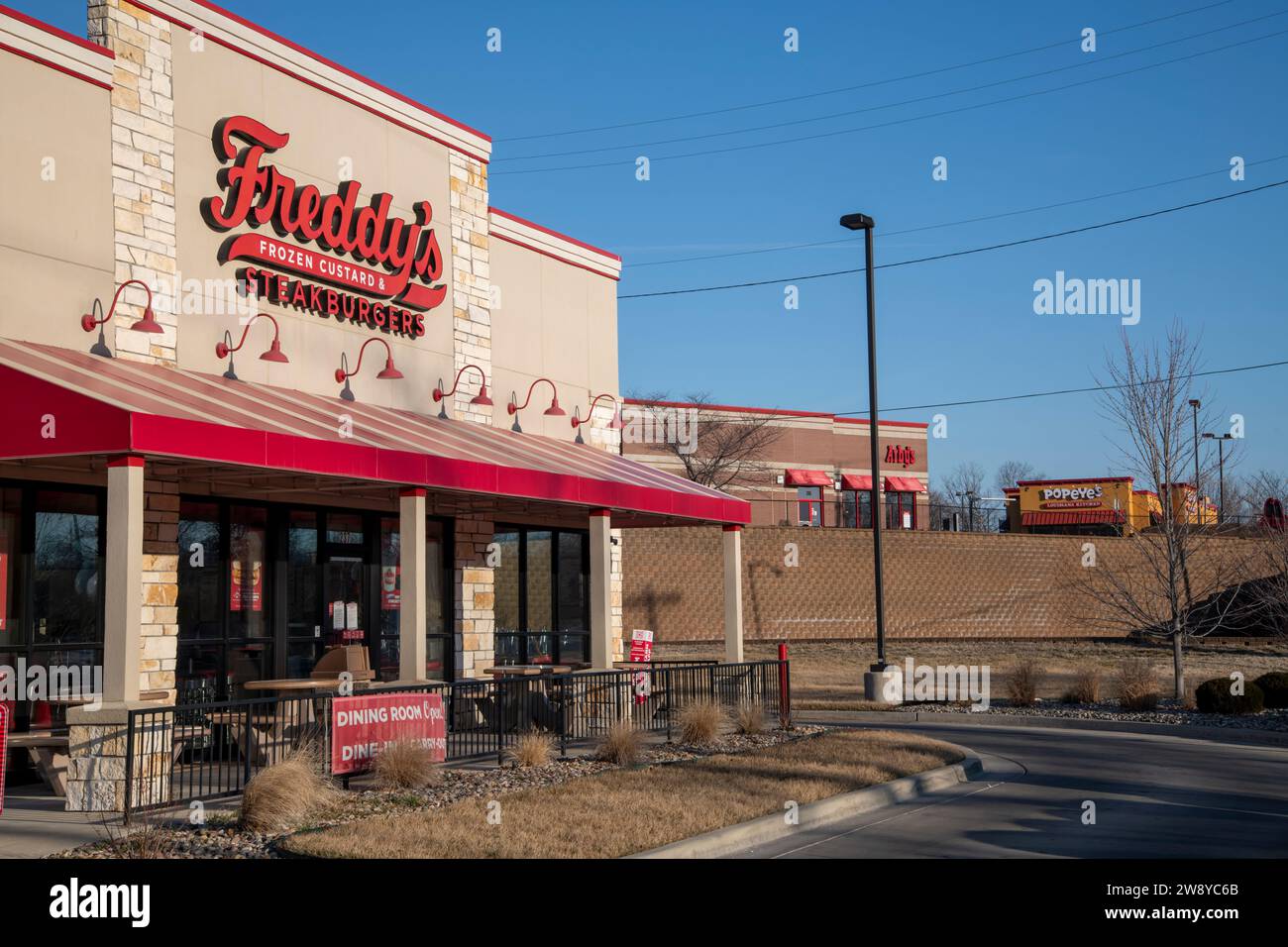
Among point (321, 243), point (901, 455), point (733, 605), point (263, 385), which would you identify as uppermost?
point (901, 455)

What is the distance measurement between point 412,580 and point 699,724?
4.26 meters

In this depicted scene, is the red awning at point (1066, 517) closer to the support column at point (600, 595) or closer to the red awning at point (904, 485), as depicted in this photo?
the red awning at point (904, 485)

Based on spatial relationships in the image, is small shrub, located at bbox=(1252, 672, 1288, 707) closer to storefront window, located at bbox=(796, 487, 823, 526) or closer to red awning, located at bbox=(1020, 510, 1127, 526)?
red awning, located at bbox=(1020, 510, 1127, 526)

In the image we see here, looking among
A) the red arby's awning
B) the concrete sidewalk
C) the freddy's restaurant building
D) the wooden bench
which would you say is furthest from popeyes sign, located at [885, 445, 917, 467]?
the concrete sidewalk

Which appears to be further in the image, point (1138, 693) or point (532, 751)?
point (1138, 693)

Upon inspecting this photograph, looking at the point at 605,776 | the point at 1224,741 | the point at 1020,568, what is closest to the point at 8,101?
the point at 605,776

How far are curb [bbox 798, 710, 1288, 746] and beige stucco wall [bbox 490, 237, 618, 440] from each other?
713 cm

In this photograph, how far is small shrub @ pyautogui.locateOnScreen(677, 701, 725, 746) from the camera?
16938 mm

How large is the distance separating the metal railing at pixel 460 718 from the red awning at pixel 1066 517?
38616 millimetres

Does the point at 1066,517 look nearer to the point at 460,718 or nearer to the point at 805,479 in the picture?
the point at 805,479

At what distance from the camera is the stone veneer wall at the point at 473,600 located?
20.3 m

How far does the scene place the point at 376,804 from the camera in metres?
11.8

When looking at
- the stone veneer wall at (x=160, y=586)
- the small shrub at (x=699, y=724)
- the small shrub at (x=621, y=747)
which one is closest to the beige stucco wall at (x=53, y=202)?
the stone veneer wall at (x=160, y=586)

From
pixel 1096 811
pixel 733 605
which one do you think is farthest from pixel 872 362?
pixel 1096 811
